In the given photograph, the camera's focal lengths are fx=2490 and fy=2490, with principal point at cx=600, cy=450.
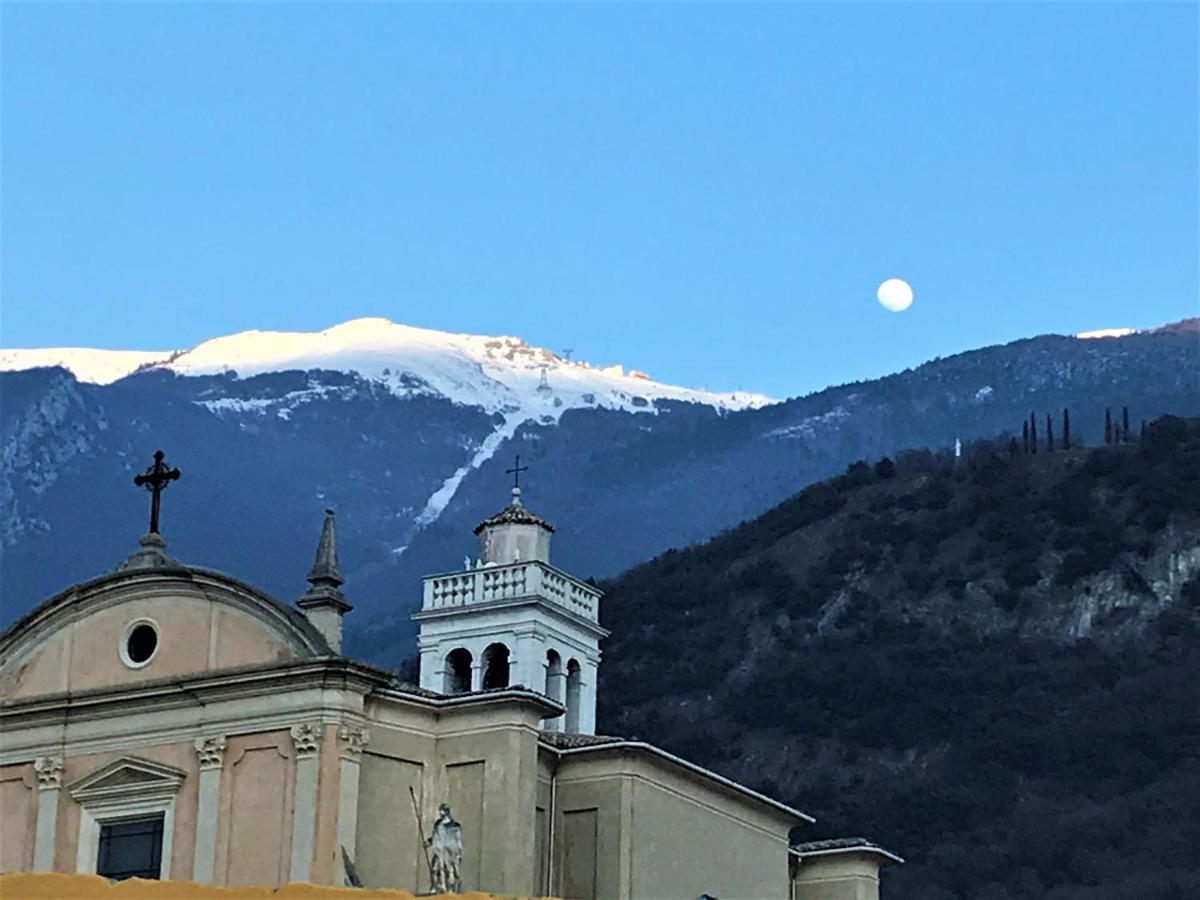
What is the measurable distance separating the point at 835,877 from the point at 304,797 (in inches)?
489

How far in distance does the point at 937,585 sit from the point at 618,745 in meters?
100

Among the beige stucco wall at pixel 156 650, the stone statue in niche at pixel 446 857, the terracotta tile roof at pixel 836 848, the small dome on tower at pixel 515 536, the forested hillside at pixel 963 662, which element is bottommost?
the stone statue in niche at pixel 446 857

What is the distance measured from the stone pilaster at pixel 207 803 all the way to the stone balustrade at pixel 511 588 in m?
9.13

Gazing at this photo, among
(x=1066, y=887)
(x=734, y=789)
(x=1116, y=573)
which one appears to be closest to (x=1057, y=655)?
(x=1116, y=573)

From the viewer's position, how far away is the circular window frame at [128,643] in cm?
3747

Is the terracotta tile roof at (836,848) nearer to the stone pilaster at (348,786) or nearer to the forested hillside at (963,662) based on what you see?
the stone pilaster at (348,786)

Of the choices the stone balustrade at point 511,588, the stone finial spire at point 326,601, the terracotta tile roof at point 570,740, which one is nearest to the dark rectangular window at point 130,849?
the stone finial spire at point 326,601

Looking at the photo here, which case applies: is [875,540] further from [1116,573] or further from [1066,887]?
[1066,887]

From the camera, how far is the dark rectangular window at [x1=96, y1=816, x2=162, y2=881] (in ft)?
120

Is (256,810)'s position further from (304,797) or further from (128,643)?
(128,643)

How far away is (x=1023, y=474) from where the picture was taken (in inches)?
5699

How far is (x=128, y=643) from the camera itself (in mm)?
37781

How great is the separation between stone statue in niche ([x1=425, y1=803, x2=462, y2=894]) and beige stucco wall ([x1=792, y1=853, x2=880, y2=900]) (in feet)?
34.0

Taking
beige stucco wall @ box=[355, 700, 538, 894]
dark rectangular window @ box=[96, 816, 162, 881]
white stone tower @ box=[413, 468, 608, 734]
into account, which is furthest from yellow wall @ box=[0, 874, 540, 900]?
white stone tower @ box=[413, 468, 608, 734]
